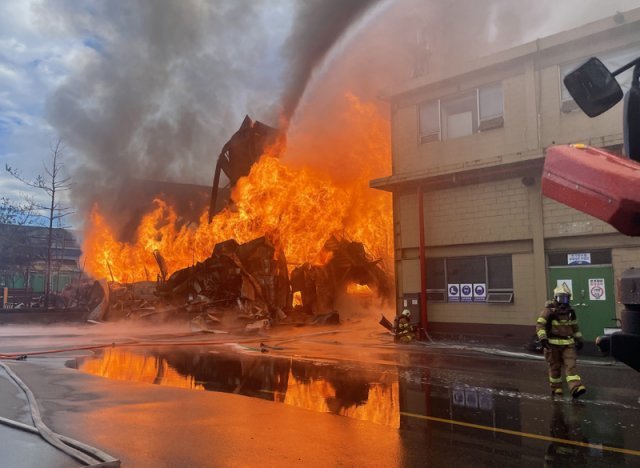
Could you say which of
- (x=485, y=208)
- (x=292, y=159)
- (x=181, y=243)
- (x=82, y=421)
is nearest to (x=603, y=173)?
(x=82, y=421)

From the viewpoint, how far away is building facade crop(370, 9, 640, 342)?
12656mm

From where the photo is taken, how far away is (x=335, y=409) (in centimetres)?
639

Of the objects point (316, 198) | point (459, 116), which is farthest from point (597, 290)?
point (316, 198)

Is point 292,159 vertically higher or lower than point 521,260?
higher

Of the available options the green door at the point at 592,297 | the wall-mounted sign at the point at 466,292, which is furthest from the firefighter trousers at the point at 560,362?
the wall-mounted sign at the point at 466,292

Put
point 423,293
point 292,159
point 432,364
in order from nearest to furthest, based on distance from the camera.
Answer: point 432,364, point 423,293, point 292,159

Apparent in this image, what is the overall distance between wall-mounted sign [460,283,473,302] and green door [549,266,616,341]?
256 cm

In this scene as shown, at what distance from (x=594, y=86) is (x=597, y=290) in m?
11.0

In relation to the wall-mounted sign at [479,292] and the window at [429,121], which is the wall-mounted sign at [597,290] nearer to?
the wall-mounted sign at [479,292]

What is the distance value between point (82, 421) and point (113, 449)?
127 cm

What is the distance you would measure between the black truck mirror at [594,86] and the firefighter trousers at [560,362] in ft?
16.5

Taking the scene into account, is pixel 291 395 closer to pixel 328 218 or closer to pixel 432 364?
pixel 432 364

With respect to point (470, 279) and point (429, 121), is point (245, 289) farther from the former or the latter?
point (429, 121)

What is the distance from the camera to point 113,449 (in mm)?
4625
